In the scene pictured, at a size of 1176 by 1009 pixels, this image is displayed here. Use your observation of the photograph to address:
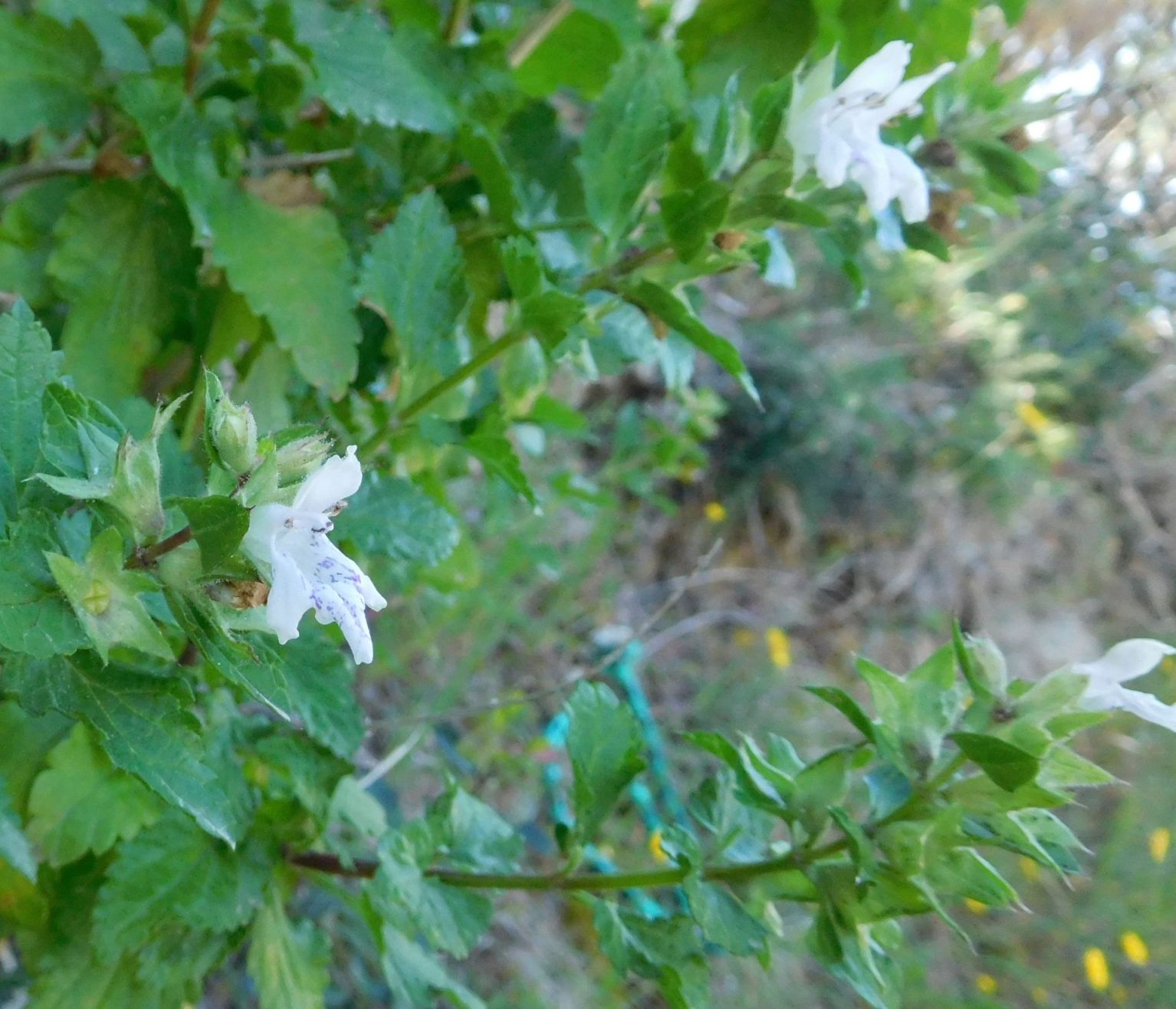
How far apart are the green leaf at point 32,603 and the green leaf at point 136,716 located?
34 mm

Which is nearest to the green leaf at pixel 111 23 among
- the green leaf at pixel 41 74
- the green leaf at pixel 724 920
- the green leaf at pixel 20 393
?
the green leaf at pixel 41 74

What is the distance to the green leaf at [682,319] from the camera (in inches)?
22.2

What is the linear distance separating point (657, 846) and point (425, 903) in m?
0.22

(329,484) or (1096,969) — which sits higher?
(329,484)

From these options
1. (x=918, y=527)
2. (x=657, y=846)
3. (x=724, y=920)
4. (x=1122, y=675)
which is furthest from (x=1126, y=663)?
(x=918, y=527)

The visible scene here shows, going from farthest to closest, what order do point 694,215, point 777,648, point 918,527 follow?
point 918,527 < point 777,648 < point 694,215

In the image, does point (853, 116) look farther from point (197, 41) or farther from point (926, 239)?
point (197, 41)

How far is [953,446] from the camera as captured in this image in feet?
9.66

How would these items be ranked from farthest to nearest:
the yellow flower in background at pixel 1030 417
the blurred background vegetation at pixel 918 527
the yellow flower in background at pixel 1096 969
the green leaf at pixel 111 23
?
the yellow flower in background at pixel 1030 417 → the yellow flower in background at pixel 1096 969 → the blurred background vegetation at pixel 918 527 → the green leaf at pixel 111 23

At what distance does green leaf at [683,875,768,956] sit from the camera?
0.53 m

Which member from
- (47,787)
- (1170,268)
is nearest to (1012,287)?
(1170,268)

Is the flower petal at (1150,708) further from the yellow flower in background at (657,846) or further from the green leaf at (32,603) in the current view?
the green leaf at (32,603)

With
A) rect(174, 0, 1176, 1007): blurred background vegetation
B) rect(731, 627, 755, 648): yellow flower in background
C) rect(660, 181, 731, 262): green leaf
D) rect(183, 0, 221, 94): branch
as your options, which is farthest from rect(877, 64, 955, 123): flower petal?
rect(731, 627, 755, 648): yellow flower in background

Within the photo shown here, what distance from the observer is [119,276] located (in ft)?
2.14
